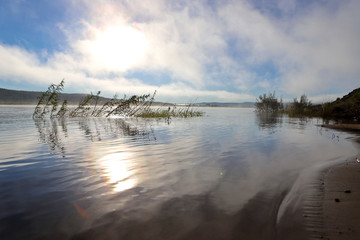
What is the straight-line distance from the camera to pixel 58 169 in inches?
173

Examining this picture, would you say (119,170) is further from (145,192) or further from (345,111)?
(345,111)

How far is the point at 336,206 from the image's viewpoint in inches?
107

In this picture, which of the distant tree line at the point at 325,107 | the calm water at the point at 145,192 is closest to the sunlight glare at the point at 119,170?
the calm water at the point at 145,192

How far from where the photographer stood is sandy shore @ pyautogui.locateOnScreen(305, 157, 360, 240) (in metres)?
2.17

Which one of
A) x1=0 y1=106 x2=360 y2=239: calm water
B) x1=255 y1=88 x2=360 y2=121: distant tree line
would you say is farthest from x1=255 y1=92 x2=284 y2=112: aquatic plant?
x1=0 y1=106 x2=360 y2=239: calm water

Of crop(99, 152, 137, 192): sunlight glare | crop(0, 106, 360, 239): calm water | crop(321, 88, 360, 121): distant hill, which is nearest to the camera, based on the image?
crop(0, 106, 360, 239): calm water

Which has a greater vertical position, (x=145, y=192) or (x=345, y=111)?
(x=345, y=111)

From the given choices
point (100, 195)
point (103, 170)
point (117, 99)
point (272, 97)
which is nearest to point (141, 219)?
point (100, 195)

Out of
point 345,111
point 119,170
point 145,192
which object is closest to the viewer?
point 145,192

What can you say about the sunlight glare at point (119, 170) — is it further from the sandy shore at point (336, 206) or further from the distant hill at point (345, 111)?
the distant hill at point (345, 111)

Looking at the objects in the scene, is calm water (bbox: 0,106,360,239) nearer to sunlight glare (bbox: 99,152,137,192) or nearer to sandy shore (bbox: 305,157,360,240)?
sunlight glare (bbox: 99,152,137,192)

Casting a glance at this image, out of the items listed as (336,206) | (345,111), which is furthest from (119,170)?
(345,111)

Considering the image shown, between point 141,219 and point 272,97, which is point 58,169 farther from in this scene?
point 272,97

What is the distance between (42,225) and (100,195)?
2.90ft
